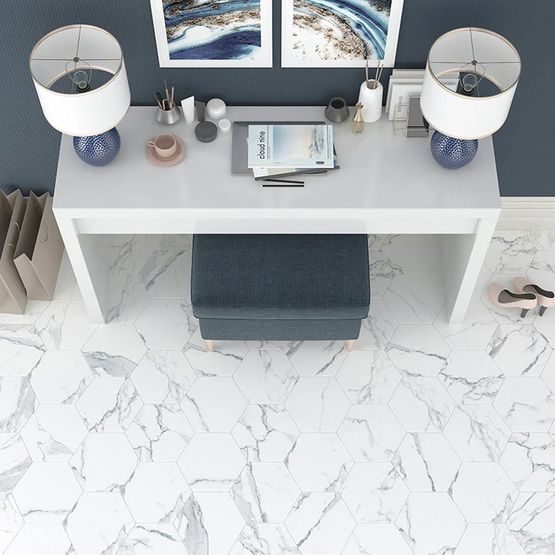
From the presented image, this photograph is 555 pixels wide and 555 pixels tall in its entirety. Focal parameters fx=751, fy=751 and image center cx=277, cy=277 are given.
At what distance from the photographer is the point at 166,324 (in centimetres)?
318

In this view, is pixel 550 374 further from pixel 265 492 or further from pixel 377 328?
pixel 265 492

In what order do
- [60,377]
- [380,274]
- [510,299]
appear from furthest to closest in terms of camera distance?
1. [380,274]
2. [510,299]
3. [60,377]

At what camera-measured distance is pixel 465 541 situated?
2678 millimetres

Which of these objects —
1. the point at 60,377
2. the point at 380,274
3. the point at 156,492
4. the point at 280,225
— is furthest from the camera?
the point at 380,274

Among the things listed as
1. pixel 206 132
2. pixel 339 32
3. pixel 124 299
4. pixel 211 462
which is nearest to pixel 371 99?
pixel 339 32

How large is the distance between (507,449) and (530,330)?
56cm

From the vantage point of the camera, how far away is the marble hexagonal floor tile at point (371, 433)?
2.85 meters

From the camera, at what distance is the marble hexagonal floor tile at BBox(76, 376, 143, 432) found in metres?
2.92

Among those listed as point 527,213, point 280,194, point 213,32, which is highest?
point 213,32

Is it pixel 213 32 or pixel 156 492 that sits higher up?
pixel 213 32

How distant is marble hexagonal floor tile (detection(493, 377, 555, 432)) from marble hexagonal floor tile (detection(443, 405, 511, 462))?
0.14 feet

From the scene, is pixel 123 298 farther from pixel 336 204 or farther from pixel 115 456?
pixel 336 204

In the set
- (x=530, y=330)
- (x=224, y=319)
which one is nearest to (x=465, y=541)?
(x=530, y=330)

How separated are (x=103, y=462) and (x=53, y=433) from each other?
9.3 inches
